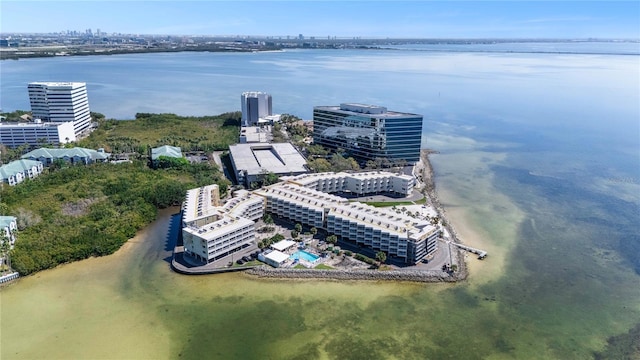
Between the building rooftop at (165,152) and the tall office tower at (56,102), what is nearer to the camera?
the building rooftop at (165,152)

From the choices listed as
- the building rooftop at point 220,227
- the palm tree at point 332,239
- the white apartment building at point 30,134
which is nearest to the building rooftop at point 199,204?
the building rooftop at point 220,227

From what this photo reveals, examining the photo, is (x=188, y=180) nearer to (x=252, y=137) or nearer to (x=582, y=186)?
(x=252, y=137)

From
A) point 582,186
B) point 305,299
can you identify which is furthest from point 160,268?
point 582,186

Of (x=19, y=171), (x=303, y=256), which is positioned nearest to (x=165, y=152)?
(x=19, y=171)

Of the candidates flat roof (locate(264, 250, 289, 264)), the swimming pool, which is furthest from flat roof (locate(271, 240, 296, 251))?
the swimming pool

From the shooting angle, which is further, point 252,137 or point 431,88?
point 431,88

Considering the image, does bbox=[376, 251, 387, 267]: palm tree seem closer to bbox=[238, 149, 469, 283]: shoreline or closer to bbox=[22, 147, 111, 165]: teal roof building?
bbox=[238, 149, 469, 283]: shoreline

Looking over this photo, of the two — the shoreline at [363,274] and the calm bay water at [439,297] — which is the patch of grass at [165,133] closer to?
the calm bay water at [439,297]
